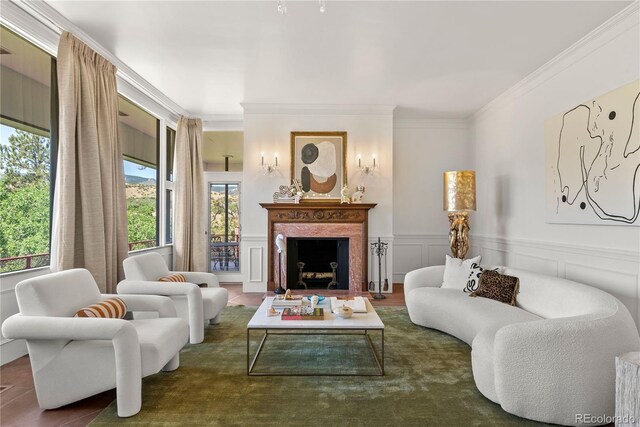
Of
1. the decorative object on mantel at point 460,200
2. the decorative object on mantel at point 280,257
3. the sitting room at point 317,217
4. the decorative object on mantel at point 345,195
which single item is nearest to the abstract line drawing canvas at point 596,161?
the sitting room at point 317,217

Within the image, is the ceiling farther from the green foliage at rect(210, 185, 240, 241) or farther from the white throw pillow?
the white throw pillow

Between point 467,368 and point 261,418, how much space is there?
5.59ft

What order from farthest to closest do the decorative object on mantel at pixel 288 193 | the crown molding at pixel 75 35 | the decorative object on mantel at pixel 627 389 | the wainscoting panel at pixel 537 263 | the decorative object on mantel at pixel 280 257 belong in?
the decorative object on mantel at pixel 288 193 → the decorative object on mantel at pixel 280 257 → the wainscoting panel at pixel 537 263 → the crown molding at pixel 75 35 → the decorative object on mantel at pixel 627 389

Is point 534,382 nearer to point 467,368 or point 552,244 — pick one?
point 467,368

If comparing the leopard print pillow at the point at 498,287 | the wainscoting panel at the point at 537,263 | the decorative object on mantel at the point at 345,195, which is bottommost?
the leopard print pillow at the point at 498,287

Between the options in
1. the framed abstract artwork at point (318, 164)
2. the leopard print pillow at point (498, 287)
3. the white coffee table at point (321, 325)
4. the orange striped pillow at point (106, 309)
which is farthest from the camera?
the framed abstract artwork at point (318, 164)

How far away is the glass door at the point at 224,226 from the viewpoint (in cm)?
648

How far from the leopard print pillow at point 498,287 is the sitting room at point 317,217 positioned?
14 millimetres

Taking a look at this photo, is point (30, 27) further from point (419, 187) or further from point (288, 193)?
point (419, 187)

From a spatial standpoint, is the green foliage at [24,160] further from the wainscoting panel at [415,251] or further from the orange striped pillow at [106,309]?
the wainscoting panel at [415,251]

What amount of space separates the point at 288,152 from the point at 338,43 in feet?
7.70

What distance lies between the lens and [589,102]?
11.1ft

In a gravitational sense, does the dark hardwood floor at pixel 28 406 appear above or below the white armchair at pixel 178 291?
below

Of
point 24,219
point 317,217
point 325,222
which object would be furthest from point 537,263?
point 24,219
